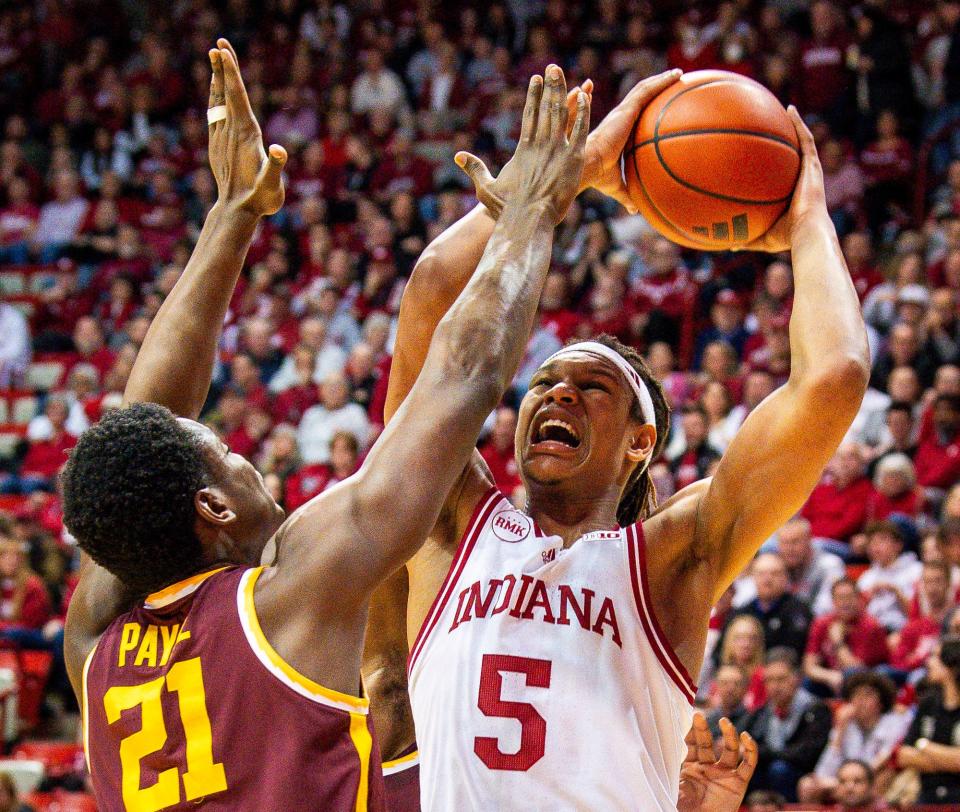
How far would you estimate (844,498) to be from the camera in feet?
29.6

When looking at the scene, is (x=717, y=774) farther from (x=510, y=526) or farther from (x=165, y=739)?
(x=165, y=739)

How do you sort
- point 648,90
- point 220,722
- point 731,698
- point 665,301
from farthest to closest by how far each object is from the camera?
point 665,301, point 731,698, point 648,90, point 220,722

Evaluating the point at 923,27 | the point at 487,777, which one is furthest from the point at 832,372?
the point at 923,27

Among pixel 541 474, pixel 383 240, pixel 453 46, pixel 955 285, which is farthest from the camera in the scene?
pixel 453 46

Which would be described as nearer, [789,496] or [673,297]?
[789,496]

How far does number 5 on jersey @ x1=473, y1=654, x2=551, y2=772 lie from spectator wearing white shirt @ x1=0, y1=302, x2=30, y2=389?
11721 mm

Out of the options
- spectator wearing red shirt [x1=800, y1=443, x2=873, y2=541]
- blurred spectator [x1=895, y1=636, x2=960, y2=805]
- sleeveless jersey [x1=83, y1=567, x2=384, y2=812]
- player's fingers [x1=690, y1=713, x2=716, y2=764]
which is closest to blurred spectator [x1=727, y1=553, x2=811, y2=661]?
spectator wearing red shirt [x1=800, y1=443, x2=873, y2=541]

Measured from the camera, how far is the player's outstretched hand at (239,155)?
3.20 meters

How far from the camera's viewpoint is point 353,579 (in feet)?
7.93

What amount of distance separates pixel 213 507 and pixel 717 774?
4.88 feet

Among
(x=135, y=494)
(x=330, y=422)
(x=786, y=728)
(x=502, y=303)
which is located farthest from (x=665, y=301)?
(x=135, y=494)

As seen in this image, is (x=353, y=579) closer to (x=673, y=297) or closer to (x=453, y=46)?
(x=673, y=297)

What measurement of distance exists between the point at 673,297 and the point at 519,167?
8544 mm

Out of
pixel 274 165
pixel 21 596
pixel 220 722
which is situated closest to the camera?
pixel 220 722
